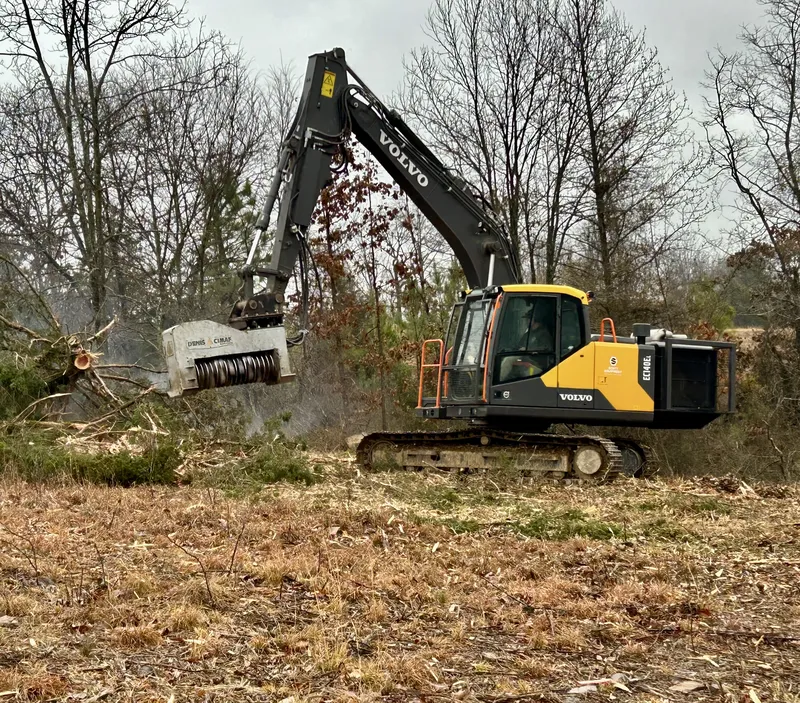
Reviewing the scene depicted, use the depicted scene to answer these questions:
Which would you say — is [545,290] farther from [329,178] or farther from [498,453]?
[329,178]

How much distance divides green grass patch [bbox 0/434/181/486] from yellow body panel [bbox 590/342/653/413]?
5.69 meters

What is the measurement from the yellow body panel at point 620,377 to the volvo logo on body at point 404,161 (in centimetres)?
340

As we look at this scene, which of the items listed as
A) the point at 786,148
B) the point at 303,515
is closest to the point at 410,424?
the point at 786,148

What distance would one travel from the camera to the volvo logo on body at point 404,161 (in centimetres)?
1256

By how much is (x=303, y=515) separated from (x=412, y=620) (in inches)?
122

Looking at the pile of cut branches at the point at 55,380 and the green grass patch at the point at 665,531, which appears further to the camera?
the pile of cut branches at the point at 55,380

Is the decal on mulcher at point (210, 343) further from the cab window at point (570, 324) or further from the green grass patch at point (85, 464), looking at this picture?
the cab window at point (570, 324)

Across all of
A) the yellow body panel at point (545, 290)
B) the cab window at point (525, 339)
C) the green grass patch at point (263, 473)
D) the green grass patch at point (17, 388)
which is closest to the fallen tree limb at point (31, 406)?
the green grass patch at point (17, 388)

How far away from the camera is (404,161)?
12750 millimetres

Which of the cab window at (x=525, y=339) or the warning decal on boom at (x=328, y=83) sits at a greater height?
the warning decal on boom at (x=328, y=83)

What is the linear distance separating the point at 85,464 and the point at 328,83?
591cm

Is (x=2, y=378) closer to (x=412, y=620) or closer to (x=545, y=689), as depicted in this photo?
(x=412, y=620)

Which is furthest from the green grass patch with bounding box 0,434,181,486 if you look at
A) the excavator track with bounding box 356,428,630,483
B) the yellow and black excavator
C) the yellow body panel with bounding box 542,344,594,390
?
the yellow body panel with bounding box 542,344,594,390

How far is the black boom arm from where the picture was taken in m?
11.1
